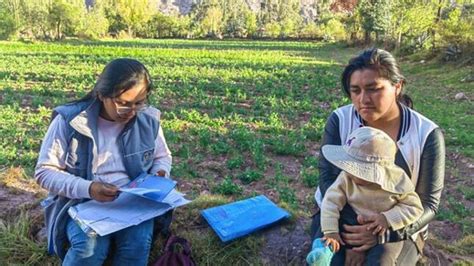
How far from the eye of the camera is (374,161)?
226 centimetres

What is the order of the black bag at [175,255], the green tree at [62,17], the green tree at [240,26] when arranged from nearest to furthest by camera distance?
the black bag at [175,255]
the green tree at [62,17]
the green tree at [240,26]

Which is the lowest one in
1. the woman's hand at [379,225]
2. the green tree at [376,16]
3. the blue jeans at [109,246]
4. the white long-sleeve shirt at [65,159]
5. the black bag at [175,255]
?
the black bag at [175,255]

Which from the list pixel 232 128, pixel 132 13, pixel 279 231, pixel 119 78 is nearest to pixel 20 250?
pixel 119 78

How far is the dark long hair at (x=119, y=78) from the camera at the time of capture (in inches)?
104

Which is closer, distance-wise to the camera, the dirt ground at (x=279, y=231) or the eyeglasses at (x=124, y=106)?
the eyeglasses at (x=124, y=106)

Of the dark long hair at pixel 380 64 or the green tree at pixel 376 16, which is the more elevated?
the green tree at pixel 376 16

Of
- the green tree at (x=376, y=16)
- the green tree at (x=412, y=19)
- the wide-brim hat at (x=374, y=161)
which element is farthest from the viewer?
the green tree at (x=376, y=16)

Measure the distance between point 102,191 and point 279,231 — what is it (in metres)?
1.32

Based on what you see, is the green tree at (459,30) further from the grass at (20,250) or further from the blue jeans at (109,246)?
the grass at (20,250)

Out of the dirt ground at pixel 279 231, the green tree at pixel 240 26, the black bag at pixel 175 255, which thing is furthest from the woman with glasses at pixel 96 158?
the green tree at pixel 240 26

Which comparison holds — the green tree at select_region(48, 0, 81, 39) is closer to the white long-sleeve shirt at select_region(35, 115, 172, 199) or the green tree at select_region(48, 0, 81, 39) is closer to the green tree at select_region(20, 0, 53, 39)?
the green tree at select_region(20, 0, 53, 39)

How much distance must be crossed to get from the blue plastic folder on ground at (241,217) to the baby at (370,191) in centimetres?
87

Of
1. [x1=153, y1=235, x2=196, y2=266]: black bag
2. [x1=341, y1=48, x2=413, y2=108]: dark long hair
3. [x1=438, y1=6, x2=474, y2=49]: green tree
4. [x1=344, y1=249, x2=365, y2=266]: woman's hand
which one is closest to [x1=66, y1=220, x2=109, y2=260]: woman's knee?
[x1=153, y1=235, x2=196, y2=266]: black bag

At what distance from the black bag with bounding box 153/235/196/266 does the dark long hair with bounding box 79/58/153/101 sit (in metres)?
1.01
